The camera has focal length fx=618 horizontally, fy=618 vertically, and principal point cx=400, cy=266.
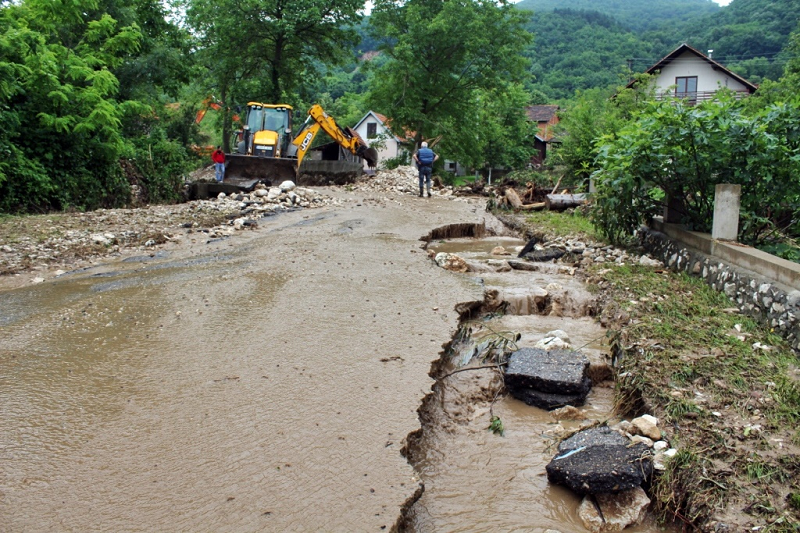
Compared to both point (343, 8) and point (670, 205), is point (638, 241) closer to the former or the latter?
point (670, 205)

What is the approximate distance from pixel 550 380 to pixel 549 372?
14cm

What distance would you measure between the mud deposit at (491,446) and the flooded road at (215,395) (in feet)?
0.97

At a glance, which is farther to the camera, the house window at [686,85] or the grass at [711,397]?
the house window at [686,85]

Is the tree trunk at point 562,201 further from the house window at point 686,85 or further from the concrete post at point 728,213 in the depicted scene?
the house window at point 686,85

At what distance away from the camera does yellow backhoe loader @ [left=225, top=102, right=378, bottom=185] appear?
18.4 m

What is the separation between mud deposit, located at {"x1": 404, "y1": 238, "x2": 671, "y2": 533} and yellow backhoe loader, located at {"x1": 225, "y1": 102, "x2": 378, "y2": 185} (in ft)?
41.9

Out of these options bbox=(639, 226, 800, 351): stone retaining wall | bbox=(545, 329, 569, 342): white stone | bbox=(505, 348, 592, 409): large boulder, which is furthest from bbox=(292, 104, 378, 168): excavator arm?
bbox=(505, 348, 592, 409): large boulder

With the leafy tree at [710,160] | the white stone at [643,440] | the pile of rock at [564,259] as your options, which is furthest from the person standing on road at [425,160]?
the white stone at [643,440]

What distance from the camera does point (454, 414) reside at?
4754 millimetres

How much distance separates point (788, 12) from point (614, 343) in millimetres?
66148

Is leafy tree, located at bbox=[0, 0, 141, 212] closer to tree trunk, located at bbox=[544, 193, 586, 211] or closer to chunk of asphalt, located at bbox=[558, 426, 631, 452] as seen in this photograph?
tree trunk, located at bbox=[544, 193, 586, 211]

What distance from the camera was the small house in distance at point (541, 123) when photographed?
5212cm

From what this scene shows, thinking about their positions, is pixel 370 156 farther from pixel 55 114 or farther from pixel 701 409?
pixel 701 409

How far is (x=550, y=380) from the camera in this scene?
196 inches
